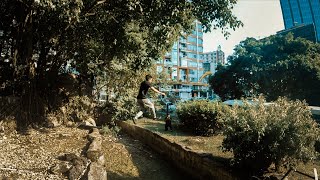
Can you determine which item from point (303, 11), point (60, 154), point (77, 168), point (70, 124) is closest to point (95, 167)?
point (77, 168)

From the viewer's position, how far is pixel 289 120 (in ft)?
17.1

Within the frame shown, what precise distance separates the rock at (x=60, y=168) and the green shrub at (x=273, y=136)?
3694 mm

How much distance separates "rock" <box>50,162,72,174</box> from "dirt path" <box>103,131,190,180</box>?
1.13m

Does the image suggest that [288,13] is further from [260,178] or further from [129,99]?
[260,178]

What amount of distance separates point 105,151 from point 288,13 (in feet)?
290

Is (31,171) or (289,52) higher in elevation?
(289,52)

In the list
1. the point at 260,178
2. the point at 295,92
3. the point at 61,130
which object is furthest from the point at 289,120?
the point at 295,92

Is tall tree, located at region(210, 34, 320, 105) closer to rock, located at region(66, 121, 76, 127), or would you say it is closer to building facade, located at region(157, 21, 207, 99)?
rock, located at region(66, 121, 76, 127)

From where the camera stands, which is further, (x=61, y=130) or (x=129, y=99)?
(x=129, y=99)

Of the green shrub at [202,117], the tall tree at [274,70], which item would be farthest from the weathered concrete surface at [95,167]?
the tall tree at [274,70]

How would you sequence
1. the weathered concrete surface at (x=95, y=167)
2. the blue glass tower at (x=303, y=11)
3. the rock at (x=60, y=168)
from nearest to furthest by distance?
1. the weathered concrete surface at (x=95, y=167)
2. the rock at (x=60, y=168)
3. the blue glass tower at (x=303, y=11)

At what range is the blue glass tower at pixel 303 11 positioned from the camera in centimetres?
8031

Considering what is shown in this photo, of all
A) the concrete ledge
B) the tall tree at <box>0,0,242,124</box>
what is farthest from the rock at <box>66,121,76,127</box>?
the concrete ledge

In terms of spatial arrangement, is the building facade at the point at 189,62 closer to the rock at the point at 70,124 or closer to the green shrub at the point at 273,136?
the rock at the point at 70,124
